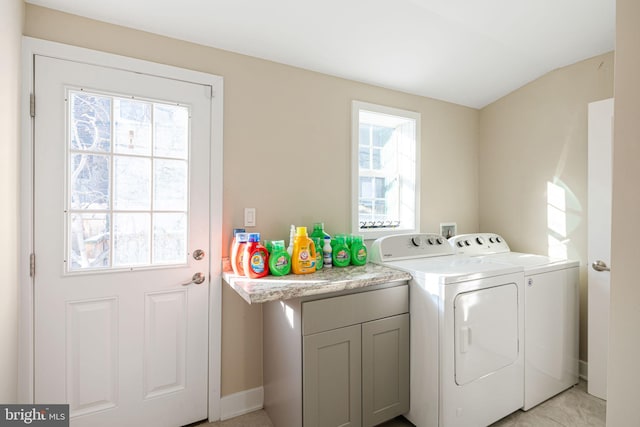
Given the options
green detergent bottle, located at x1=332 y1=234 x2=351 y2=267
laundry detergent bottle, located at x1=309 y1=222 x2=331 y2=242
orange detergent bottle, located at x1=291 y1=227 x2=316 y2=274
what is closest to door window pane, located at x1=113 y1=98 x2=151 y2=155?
orange detergent bottle, located at x1=291 y1=227 x2=316 y2=274

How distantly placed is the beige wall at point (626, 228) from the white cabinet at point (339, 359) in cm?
102

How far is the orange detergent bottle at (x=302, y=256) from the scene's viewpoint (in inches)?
71.7

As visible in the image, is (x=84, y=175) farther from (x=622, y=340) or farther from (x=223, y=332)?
(x=622, y=340)

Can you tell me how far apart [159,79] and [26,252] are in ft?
3.52

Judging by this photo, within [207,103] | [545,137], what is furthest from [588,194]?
[207,103]

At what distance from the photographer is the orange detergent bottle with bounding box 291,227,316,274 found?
182 centimetres

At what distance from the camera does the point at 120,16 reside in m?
1.63

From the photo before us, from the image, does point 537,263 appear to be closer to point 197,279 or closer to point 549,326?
point 549,326

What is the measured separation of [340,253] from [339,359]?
63 cm

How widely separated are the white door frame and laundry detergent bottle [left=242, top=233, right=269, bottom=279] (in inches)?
10.5

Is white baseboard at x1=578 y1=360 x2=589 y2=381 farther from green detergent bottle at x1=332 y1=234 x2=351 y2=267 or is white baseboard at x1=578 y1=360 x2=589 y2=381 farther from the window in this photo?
green detergent bottle at x1=332 y1=234 x2=351 y2=267

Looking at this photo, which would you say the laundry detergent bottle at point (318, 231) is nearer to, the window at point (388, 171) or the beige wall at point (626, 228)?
the window at point (388, 171)

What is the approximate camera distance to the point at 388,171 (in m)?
2.73

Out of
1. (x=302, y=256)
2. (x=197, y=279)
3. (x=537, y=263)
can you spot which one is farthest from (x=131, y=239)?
(x=537, y=263)
